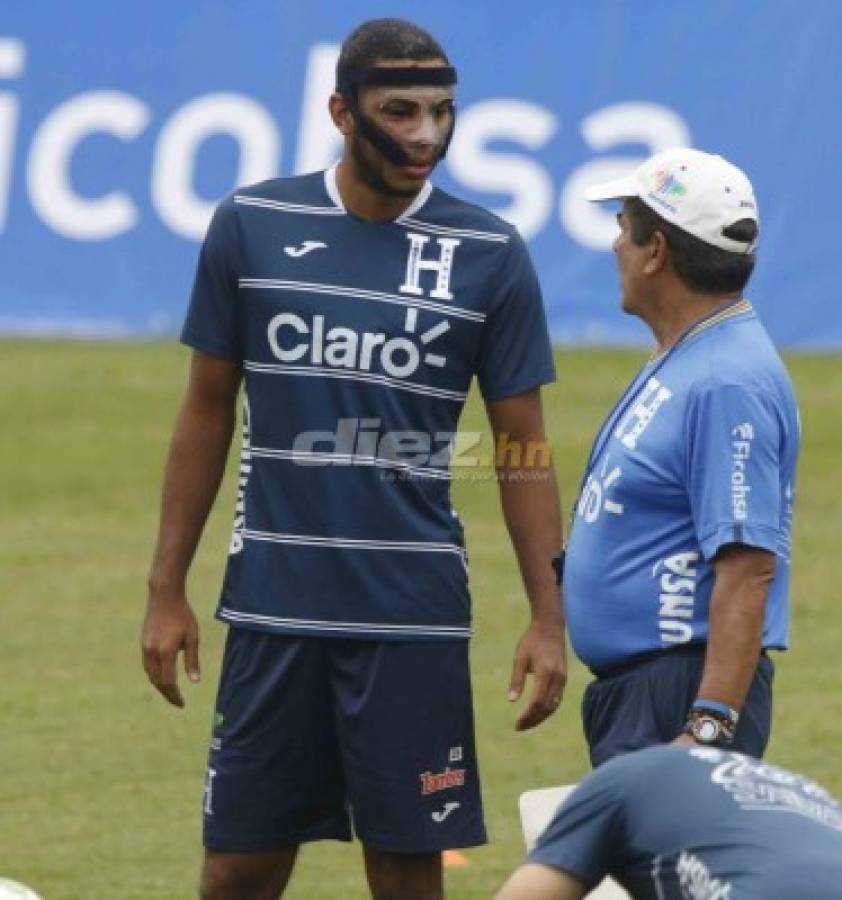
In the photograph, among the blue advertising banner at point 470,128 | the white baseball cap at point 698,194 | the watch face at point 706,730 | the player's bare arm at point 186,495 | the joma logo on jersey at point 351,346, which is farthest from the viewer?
the blue advertising banner at point 470,128

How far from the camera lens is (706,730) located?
18.9ft

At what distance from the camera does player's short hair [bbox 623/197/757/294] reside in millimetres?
5953

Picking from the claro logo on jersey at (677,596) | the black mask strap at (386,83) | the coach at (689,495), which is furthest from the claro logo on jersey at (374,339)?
the claro logo on jersey at (677,596)

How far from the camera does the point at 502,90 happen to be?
17.1 m

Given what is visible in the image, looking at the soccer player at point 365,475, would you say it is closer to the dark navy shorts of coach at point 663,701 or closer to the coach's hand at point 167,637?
the coach's hand at point 167,637

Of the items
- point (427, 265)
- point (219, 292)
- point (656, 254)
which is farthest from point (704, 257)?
point (219, 292)

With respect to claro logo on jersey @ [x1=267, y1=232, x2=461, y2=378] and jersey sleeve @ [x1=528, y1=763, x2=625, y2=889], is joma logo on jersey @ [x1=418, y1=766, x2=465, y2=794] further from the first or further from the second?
jersey sleeve @ [x1=528, y1=763, x2=625, y2=889]

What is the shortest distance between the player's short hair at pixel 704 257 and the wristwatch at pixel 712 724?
0.90 meters

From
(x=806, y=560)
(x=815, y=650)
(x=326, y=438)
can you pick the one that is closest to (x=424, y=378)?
(x=326, y=438)

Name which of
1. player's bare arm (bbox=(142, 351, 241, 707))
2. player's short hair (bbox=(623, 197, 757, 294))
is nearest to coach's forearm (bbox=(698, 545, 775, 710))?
player's short hair (bbox=(623, 197, 757, 294))

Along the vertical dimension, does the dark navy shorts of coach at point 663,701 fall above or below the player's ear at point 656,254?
below

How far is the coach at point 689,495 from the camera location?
5.80m

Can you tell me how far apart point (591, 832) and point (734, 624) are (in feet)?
3.43

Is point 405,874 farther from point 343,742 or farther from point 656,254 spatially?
point 656,254
